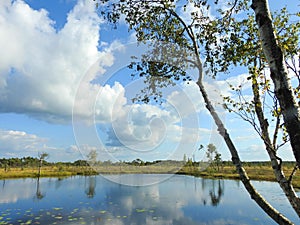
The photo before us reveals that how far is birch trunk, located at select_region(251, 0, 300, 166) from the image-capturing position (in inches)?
45.2

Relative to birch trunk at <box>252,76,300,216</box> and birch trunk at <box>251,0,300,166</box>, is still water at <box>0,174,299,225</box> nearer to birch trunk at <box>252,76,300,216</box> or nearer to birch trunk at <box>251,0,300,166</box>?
birch trunk at <box>252,76,300,216</box>

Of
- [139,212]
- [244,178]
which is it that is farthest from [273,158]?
[139,212]

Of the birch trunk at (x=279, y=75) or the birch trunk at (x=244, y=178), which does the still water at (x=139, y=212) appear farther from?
the birch trunk at (x=279, y=75)

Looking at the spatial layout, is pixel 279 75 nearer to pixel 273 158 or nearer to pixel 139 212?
pixel 273 158

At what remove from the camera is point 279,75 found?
123cm

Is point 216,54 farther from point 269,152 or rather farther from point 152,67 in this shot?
point 269,152

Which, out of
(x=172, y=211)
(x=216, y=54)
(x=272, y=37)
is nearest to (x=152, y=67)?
(x=216, y=54)

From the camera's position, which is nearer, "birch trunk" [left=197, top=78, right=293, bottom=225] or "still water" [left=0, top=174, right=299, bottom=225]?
"birch trunk" [left=197, top=78, right=293, bottom=225]

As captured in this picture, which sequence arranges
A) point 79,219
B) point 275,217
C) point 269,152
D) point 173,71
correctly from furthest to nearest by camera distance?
point 79,219
point 173,71
point 269,152
point 275,217

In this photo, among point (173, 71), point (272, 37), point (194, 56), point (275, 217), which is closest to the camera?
point (272, 37)

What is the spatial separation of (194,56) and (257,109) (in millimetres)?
1008

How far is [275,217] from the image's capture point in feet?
6.29

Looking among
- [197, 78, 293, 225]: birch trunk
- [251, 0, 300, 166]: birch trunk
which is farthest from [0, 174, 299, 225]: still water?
[251, 0, 300, 166]: birch trunk

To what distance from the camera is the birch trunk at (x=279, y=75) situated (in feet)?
3.76
